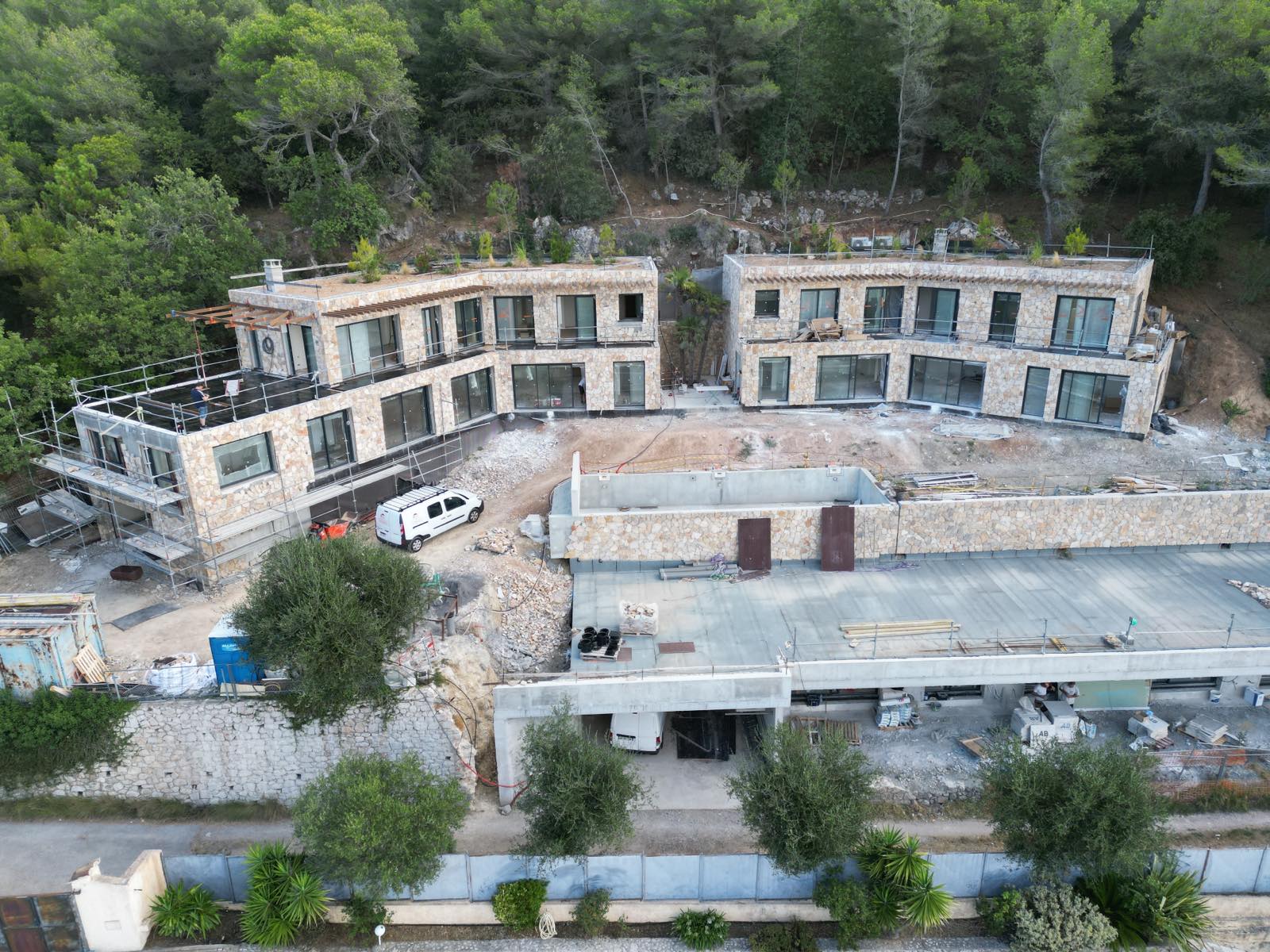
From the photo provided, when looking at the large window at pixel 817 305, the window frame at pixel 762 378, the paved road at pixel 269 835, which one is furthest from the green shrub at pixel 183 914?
the large window at pixel 817 305

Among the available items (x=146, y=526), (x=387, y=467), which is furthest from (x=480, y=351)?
(x=146, y=526)

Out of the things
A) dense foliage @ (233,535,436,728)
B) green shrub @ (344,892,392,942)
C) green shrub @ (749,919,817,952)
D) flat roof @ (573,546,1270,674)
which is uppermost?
dense foliage @ (233,535,436,728)

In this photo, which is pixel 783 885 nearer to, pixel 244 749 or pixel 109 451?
pixel 244 749

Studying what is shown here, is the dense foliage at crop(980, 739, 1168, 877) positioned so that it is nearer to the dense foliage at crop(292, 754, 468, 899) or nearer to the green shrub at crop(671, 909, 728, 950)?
the green shrub at crop(671, 909, 728, 950)

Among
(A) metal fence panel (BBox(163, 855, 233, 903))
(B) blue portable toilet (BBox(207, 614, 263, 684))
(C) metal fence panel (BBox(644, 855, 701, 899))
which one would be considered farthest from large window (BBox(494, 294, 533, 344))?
(C) metal fence panel (BBox(644, 855, 701, 899))

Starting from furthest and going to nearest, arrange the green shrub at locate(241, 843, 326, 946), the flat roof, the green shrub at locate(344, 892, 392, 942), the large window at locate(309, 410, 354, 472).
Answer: the large window at locate(309, 410, 354, 472), the flat roof, the green shrub at locate(344, 892, 392, 942), the green shrub at locate(241, 843, 326, 946)

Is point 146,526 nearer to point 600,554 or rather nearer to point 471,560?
point 471,560
